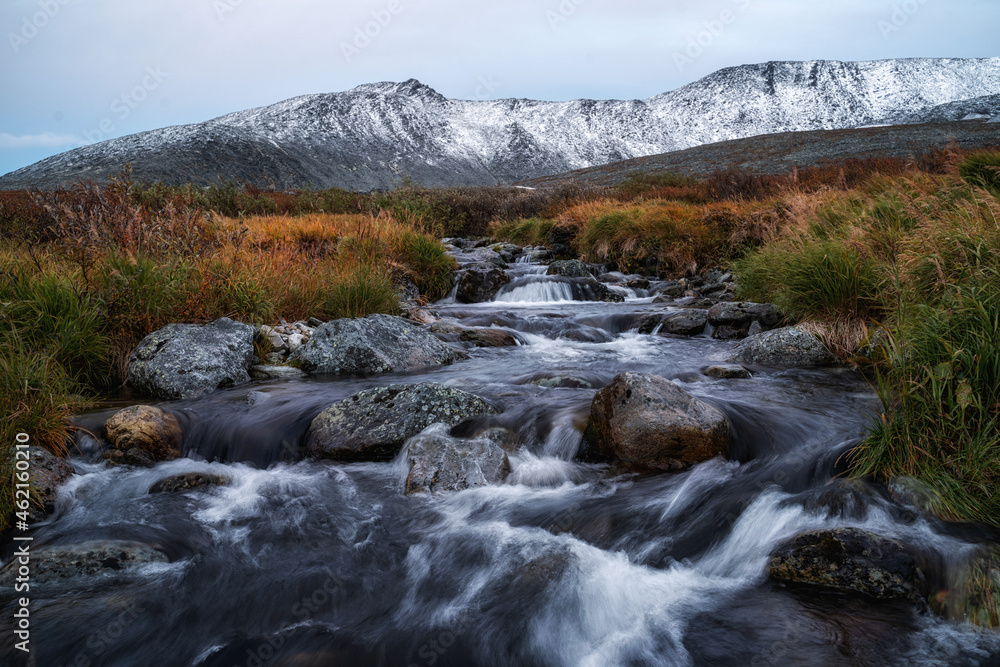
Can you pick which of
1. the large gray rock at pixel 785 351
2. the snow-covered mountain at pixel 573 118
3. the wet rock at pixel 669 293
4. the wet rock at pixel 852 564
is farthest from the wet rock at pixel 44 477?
the snow-covered mountain at pixel 573 118

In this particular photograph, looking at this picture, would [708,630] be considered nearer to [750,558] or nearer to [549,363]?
[750,558]

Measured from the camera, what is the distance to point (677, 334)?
8086 mm

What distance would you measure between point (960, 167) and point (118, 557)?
982 cm

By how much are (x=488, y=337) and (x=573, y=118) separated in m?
110

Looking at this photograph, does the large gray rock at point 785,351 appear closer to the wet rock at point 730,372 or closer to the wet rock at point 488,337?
the wet rock at point 730,372

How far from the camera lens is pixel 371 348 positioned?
626cm

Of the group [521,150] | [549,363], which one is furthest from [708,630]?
[521,150]

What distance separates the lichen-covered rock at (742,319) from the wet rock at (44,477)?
23.5ft

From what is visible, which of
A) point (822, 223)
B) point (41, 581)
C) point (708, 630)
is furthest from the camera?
point (822, 223)

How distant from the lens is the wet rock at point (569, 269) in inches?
490

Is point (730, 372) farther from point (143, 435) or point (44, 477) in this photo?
point (44, 477)

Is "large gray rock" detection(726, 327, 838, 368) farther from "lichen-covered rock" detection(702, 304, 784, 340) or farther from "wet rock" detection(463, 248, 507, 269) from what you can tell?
"wet rock" detection(463, 248, 507, 269)

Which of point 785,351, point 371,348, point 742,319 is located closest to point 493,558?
point 371,348

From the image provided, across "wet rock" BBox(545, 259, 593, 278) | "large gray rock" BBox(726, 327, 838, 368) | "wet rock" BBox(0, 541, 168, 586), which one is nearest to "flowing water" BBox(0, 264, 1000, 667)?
"wet rock" BBox(0, 541, 168, 586)
